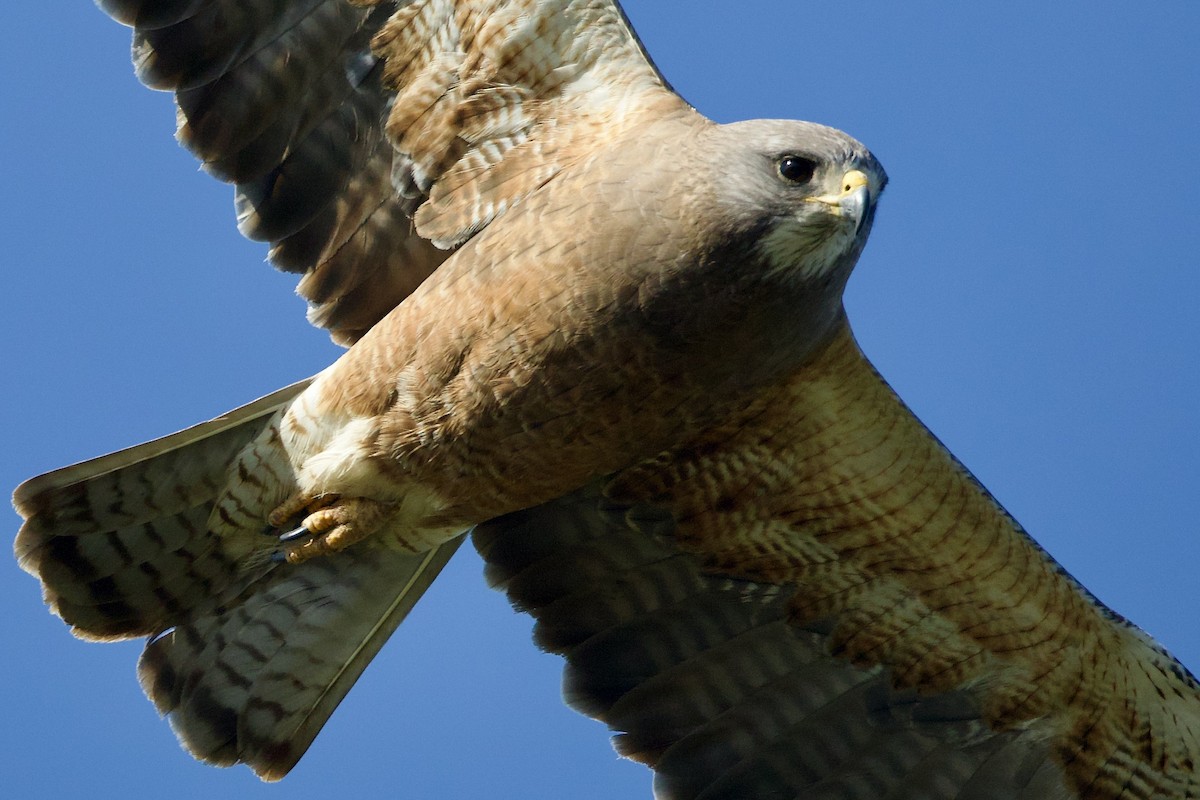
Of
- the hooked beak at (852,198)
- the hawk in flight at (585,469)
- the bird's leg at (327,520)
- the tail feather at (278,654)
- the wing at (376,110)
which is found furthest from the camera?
the tail feather at (278,654)

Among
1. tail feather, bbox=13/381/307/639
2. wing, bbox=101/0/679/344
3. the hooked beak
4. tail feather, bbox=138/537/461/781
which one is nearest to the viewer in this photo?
the hooked beak

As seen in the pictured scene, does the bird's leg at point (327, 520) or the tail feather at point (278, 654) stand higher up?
the bird's leg at point (327, 520)

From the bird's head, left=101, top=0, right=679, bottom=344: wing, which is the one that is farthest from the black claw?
the bird's head

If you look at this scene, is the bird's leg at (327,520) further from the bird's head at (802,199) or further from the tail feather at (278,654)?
the bird's head at (802,199)

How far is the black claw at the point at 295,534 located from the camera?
6.95m

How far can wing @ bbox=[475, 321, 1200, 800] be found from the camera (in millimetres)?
7152

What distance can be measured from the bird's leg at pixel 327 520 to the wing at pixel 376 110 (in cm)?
74

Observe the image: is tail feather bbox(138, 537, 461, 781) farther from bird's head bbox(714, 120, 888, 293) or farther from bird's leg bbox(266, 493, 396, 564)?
bird's head bbox(714, 120, 888, 293)

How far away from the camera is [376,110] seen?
6.94 meters

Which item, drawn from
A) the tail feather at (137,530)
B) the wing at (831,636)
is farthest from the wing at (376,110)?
the wing at (831,636)

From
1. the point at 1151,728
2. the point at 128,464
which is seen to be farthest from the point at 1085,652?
the point at 128,464

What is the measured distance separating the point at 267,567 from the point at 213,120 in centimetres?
189

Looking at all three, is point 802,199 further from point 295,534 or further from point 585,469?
point 295,534

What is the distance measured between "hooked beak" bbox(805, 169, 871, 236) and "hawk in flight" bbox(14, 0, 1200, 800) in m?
0.01
